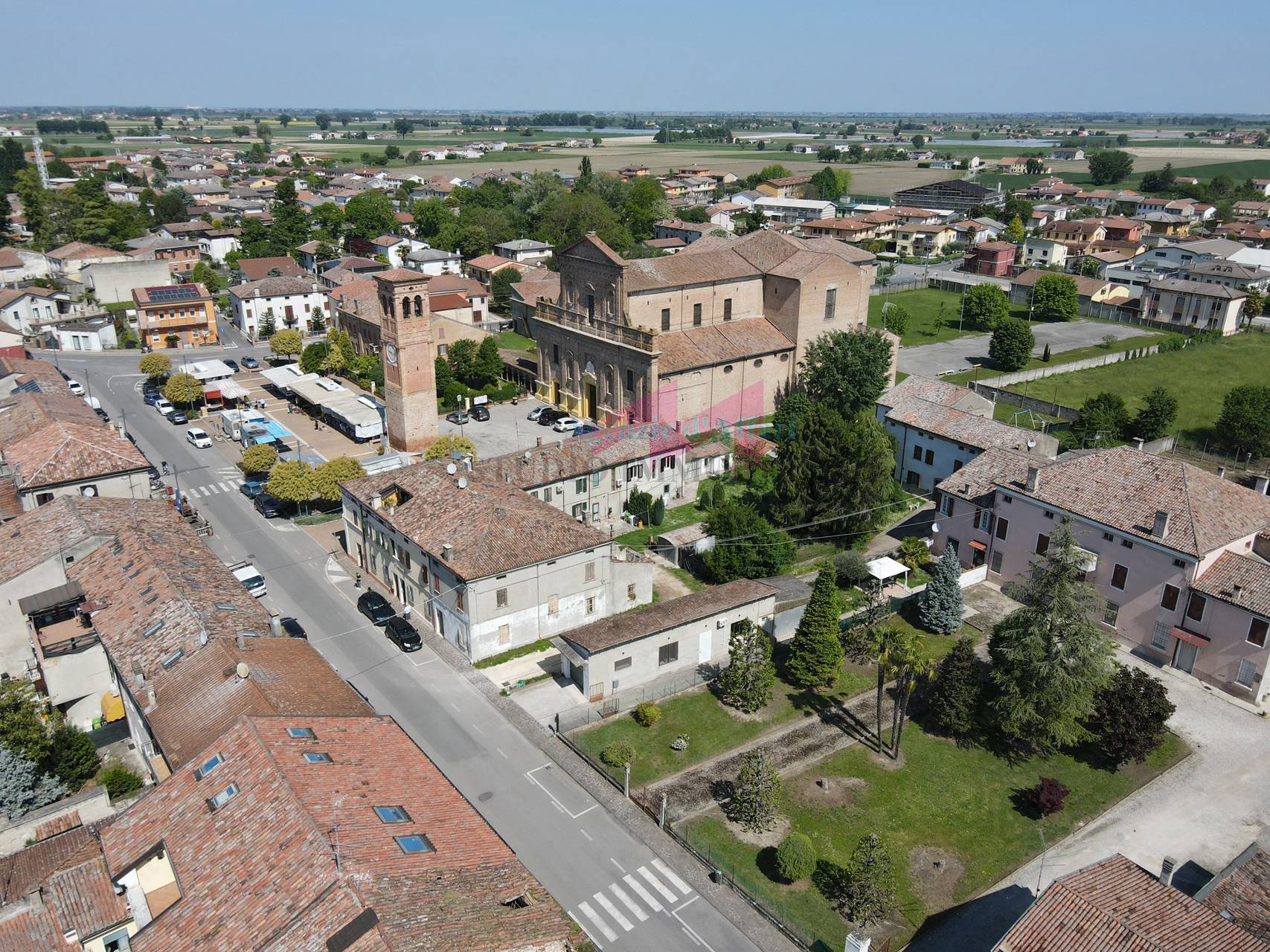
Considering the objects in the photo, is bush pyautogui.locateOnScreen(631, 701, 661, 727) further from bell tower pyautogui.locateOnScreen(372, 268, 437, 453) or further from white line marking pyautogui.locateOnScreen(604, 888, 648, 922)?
bell tower pyautogui.locateOnScreen(372, 268, 437, 453)

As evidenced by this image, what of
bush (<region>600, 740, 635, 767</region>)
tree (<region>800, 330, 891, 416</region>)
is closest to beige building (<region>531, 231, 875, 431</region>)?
tree (<region>800, 330, 891, 416</region>)

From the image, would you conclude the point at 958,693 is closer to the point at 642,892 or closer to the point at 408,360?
the point at 642,892

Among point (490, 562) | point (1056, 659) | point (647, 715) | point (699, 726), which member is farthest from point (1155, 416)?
point (490, 562)

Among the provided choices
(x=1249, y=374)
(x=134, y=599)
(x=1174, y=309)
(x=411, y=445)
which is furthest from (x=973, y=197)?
(x=134, y=599)

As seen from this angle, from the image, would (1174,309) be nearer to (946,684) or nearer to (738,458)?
(738,458)

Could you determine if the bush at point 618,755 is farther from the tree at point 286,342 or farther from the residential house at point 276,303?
the residential house at point 276,303
